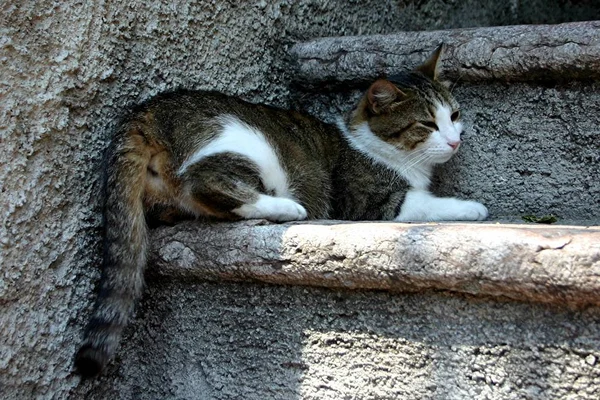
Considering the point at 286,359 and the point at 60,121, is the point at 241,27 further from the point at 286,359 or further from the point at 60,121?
the point at 286,359

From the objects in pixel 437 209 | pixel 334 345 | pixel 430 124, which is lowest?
pixel 334 345

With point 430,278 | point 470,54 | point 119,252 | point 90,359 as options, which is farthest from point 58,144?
point 470,54

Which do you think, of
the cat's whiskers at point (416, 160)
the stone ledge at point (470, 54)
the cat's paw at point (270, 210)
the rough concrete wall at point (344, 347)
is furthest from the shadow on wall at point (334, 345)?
the stone ledge at point (470, 54)

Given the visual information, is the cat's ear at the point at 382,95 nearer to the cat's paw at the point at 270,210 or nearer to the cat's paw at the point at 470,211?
the cat's paw at the point at 470,211

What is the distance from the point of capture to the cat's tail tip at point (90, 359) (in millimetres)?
1870

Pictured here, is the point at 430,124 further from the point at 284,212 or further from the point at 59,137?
the point at 59,137

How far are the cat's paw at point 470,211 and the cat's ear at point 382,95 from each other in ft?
1.36

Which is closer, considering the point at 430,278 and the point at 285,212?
the point at 430,278

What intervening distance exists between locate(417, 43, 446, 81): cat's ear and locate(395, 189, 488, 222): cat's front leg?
0.38 m

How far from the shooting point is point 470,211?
86.4 inches

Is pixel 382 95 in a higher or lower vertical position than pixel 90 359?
higher

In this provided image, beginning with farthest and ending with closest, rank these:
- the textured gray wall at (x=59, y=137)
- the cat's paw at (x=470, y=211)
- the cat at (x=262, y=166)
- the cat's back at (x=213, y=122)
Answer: the cat's paw at (x=470, y=211) < the cat's back at (x=213, y=122) < the cat at (x=262, y=166) < the textured gray wall at (x=59, y=137)

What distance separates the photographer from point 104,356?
74.4 inches

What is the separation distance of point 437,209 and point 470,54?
1.61 feet
